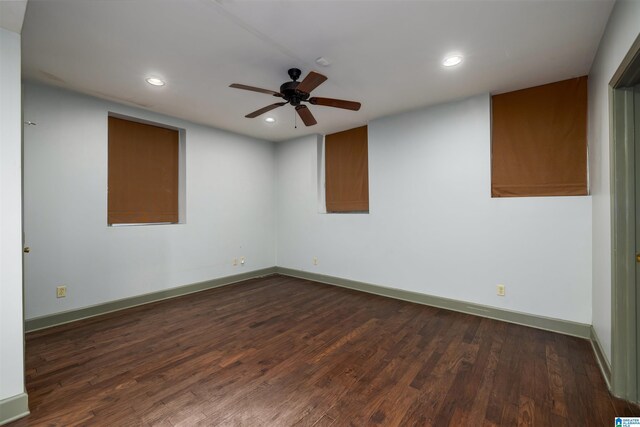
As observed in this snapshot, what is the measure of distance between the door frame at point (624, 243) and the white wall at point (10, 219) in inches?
147

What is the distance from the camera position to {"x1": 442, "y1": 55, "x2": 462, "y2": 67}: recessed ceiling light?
98.4 inches

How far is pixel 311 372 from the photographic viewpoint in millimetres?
2207

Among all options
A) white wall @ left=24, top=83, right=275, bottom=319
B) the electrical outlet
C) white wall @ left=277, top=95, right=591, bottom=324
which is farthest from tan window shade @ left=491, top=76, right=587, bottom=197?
the electrical outlet

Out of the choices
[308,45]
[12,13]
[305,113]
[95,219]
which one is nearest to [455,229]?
[305,113]

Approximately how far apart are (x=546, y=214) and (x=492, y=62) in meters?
1.64

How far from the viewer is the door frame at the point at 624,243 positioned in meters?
1.82

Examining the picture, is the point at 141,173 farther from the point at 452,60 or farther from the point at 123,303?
the point at 452,60

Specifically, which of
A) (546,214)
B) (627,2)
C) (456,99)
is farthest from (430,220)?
(627,2)

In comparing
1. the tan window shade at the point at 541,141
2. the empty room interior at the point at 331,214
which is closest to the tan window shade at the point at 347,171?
the empty room interior at the point at 331,214

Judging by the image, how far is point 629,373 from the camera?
183cm

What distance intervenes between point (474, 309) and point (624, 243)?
1788 mm

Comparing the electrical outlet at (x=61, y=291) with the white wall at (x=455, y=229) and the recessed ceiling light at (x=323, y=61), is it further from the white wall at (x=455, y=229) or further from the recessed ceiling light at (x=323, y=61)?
the recessed ceiling light at (x=323, y=61)

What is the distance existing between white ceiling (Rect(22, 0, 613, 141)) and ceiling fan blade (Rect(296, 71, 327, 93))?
0.34m

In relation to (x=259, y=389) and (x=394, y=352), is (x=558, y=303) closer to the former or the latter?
(x=394, y=352)
